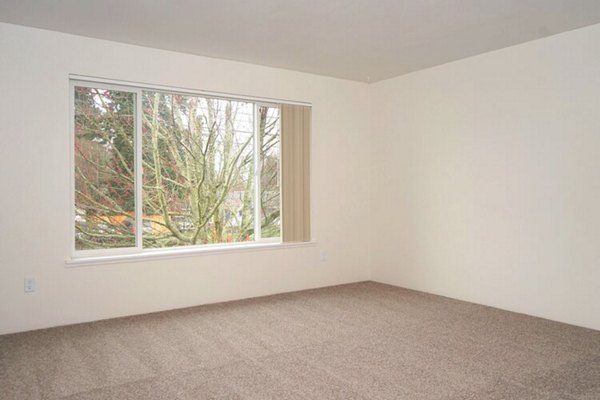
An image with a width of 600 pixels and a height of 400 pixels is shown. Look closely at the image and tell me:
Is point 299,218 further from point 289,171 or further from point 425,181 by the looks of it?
point 425,181

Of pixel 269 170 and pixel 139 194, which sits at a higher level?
pixel 269 170

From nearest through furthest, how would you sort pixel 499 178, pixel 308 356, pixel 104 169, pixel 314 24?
pixel 308 356, pixel 314 24, pixel 104 169, pixel 499 178

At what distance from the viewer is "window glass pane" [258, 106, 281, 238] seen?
5.23 meters

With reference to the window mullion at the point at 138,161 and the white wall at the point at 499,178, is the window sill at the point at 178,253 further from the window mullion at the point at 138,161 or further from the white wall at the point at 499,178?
the white wall at the point at 499,178

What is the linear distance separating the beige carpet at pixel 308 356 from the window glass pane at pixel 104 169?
2.76 feet

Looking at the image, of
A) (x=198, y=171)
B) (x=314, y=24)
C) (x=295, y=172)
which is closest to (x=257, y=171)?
(x=295, y=172)

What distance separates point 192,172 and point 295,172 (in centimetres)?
119

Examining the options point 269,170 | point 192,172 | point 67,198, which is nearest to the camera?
point 67,198

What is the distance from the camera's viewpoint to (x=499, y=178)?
14.7ft

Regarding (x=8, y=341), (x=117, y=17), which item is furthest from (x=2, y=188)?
(x=117, y=17)

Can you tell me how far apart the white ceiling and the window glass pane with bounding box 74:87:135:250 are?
598mm

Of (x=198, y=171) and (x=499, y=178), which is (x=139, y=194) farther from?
(x=499, y=178)

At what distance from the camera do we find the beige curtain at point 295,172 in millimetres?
5172

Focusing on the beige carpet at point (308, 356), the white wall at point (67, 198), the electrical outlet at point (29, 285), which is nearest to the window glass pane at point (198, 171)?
the white wall at point (67, 198)
